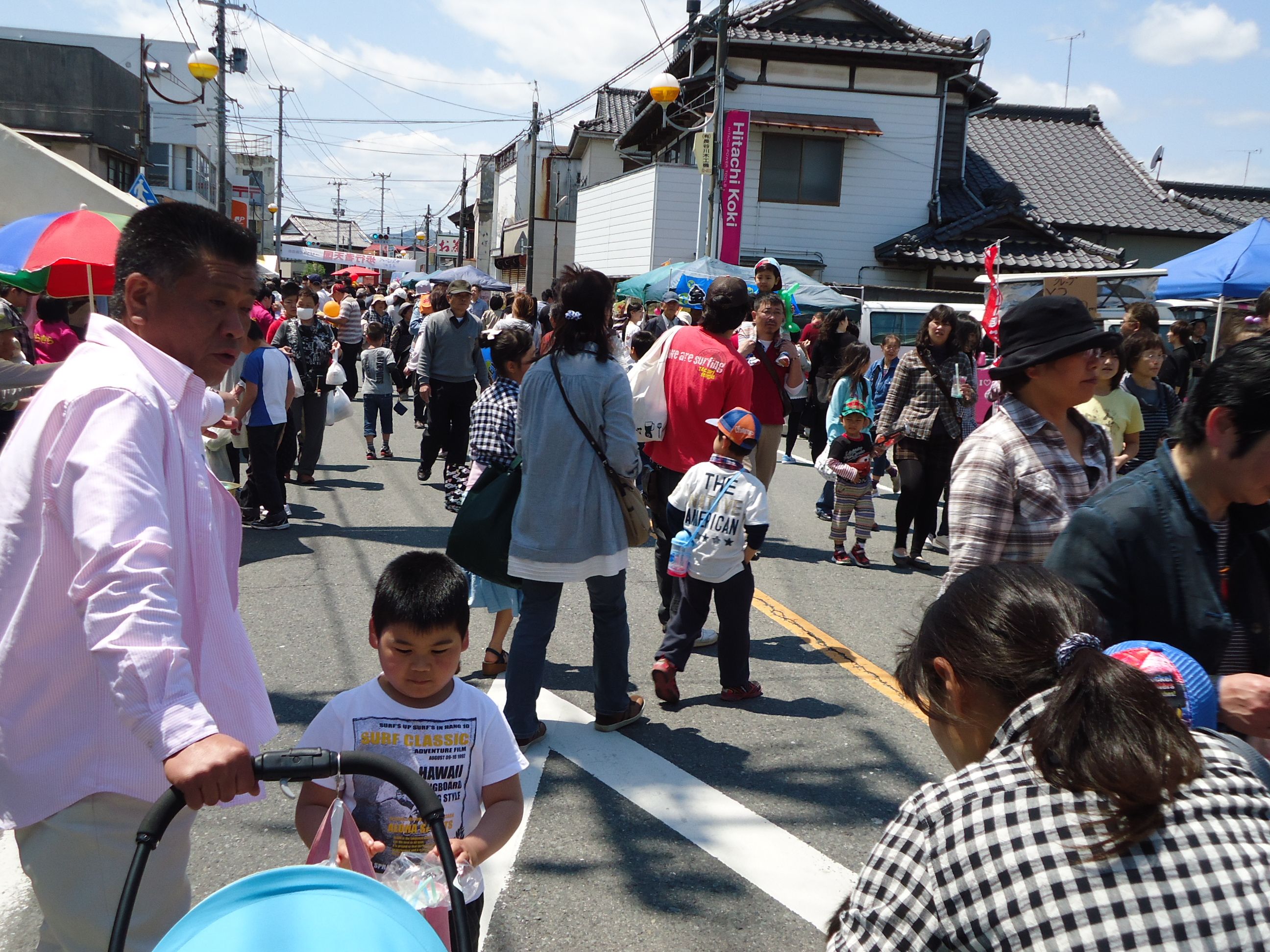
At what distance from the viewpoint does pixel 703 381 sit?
5555 mm

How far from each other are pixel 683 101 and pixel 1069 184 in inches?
389

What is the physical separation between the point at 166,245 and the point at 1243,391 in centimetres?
223

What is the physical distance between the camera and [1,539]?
1.82 metres

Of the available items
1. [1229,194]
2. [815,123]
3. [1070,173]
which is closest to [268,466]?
[815,123]

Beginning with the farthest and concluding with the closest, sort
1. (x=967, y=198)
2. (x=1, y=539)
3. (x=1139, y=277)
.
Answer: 1. (x=967, y=198)
2. (x=1139, y=277)
3. (x=1, y=539)

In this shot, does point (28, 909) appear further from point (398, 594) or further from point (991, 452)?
point (991, 452)

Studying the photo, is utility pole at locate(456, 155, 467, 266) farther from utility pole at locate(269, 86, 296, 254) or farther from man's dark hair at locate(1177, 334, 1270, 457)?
man's dark hair at locate(1177, 334, 1270, 457)

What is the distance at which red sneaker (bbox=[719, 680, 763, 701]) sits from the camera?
509 centimetres

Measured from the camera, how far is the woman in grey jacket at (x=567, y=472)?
4293mm

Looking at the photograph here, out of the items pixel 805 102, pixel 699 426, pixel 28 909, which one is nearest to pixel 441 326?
pixel 699 426

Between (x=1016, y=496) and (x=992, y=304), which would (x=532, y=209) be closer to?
(x=992, y=304)

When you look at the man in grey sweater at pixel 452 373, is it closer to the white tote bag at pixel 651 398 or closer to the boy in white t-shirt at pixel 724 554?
the white tote bag at pixel 651 398

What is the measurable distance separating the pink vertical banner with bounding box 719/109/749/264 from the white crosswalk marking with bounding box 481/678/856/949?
52.5ft

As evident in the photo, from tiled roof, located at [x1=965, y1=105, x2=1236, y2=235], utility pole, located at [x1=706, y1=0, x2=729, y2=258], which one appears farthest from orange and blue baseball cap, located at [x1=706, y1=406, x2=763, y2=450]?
tiled roof, located at [x1=965, y1=105, x2=1236, y2=235]
